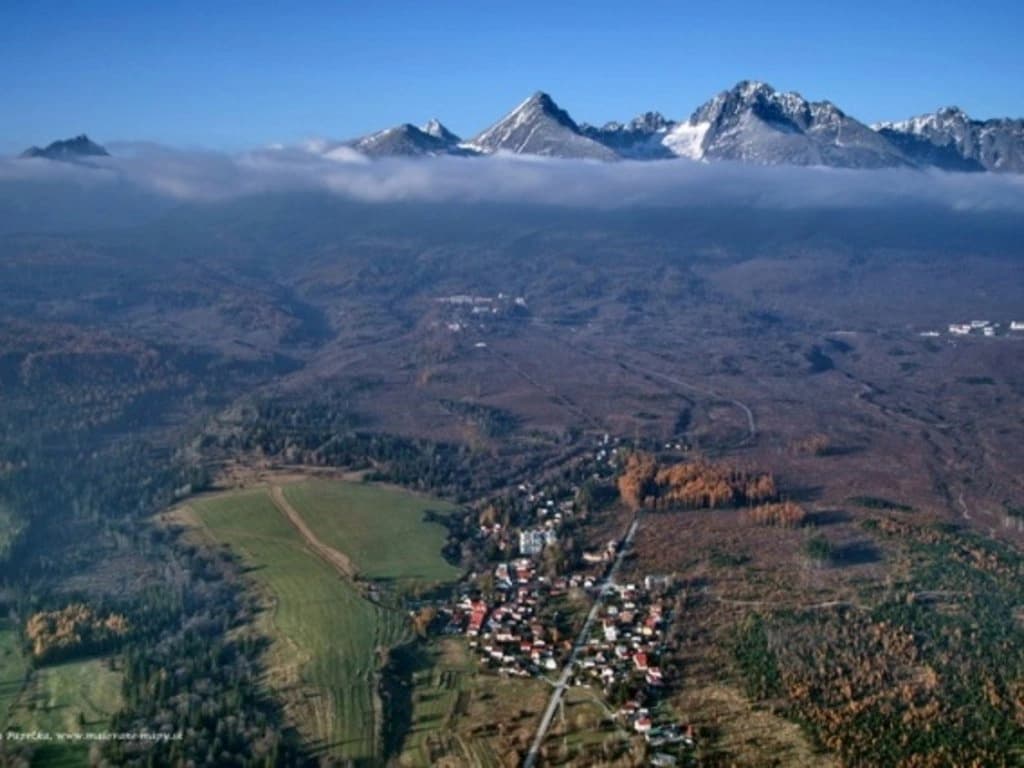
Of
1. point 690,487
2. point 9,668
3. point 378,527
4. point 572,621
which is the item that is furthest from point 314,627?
point 690,487

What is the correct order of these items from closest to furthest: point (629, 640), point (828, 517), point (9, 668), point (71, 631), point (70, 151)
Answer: point (9, 668) < point (71, 631) < point (629, 640) < point (828, 517) < point (70, 151)

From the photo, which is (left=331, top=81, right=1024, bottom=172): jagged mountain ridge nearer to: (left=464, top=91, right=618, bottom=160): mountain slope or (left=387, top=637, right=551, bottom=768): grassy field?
(left=464, top=91, right=618, bottom=160): mountain slope

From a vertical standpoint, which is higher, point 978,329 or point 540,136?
point 540,136

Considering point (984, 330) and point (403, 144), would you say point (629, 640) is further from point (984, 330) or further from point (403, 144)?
point (403, 144)

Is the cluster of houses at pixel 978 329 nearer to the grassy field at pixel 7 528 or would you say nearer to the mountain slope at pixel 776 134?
the grassy field at pixel 7 528

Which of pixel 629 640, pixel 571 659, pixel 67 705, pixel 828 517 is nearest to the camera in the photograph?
pixel 67 705

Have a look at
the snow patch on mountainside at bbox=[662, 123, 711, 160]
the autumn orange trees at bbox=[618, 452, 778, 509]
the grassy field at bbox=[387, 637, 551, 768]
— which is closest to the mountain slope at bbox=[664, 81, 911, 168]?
the snow patch on mountainside at bbox=[662, 123, 711, 160]
